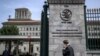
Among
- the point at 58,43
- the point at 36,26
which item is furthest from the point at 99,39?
the point at 36,26

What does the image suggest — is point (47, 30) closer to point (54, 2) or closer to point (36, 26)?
point (54, 2)

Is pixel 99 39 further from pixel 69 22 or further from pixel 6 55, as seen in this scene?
pixel 6 55

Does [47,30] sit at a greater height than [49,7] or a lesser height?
lesser

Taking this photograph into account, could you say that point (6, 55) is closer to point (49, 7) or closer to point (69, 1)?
point (49, 7)

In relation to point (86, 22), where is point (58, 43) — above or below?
below

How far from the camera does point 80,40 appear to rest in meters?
13.0

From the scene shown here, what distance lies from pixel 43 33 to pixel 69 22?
1.36m

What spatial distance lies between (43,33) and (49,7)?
1.27 meters

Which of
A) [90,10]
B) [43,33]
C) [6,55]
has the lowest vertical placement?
[6,55]

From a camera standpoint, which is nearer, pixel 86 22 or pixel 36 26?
pixel 86 22

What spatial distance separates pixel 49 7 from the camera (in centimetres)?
1334

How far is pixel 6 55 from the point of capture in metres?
13.2

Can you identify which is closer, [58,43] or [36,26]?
[58,43]

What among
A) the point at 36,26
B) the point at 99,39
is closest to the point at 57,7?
the point at 99,39
